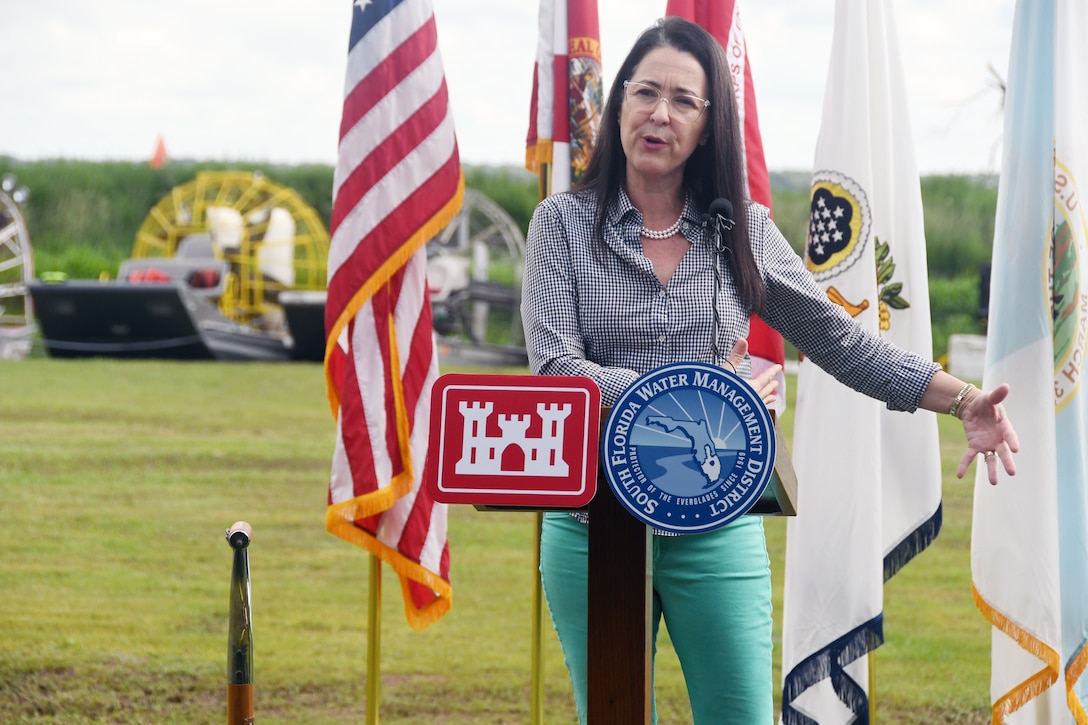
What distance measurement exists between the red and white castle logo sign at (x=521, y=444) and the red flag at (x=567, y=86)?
1517mm

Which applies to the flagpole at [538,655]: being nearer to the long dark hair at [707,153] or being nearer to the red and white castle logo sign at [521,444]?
the long dark hair at [707,153]

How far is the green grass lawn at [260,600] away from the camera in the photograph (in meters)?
3.72

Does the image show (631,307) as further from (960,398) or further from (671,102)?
(960,398)

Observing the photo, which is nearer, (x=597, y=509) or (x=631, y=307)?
(x=597, y=509)

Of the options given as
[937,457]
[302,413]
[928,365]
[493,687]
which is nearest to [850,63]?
[937,457]

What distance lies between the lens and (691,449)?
1.19 m

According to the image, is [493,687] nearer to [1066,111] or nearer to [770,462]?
[1066,111]

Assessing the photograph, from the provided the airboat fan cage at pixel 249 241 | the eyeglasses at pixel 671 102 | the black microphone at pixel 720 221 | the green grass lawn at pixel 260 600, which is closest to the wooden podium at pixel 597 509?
the black microphone at pixel 720 221

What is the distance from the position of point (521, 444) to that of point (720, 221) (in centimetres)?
61

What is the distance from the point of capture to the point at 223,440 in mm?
9203

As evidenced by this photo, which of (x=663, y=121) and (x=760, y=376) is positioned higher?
(x=663, y=121)

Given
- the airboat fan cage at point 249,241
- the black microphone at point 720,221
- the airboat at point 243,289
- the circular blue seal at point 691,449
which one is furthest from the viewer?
the airboat fan cage at point 249,241

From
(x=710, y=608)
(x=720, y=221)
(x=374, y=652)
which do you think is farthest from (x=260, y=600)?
(x=720, y=221)

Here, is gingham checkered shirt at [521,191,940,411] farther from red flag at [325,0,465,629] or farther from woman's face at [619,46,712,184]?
red flag at [325,0,465,629]
